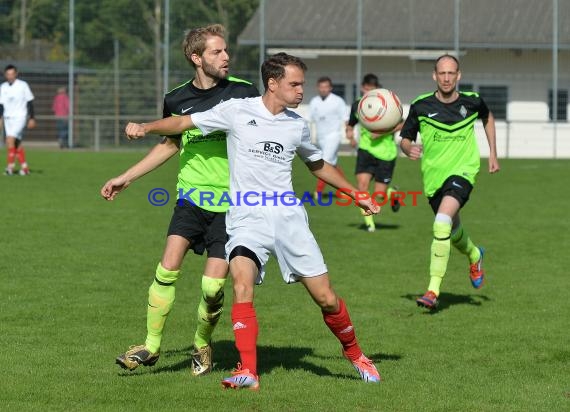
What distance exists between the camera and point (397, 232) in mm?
15297

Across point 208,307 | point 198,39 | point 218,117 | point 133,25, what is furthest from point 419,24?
point 218,117

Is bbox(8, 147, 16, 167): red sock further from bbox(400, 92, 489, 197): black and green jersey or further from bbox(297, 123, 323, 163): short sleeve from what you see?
bbox(297, 123, 323, 163): short sleeve

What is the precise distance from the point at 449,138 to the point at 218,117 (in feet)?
12.9

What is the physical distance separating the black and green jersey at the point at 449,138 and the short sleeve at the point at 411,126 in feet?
0.18

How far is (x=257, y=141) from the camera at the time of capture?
21.3 feet

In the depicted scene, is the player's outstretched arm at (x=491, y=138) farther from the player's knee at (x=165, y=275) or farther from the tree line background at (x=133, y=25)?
the tree line background at (x=133, y=25)

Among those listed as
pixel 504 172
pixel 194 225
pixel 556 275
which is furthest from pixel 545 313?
pixel 504 172

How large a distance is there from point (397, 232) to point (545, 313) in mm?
6114

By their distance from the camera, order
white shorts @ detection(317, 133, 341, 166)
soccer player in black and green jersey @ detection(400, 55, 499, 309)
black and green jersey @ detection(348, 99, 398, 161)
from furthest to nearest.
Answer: white shorts @ detection(317, 133, 341, 166) → black and green jersey @ detection(348, 99, 398, 161) → soccer player in black and green jersey @ detection(400, 55, 499, 309)

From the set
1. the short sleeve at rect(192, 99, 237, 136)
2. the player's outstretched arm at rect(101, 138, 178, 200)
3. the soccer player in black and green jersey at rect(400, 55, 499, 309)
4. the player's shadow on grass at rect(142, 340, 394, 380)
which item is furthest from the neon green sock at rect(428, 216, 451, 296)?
the short sleeve at rect(192, 99, 237, 136)

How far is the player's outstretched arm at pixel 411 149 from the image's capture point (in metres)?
9.56

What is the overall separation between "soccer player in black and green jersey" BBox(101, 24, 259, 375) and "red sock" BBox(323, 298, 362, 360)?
716 millimetres

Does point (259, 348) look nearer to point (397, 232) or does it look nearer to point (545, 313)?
point (545, 313)

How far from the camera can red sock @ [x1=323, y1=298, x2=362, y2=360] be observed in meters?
6.70
